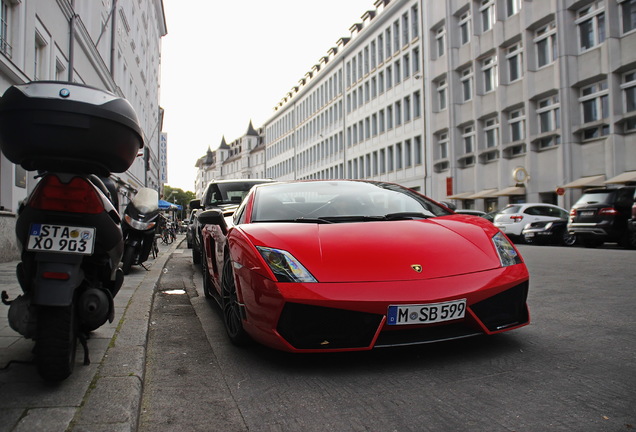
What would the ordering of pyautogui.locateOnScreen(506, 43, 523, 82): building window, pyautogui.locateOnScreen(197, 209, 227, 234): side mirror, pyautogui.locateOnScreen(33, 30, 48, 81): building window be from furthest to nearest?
pyautogui.locateOnScreen(506, 43, 523, 82): building window
pyautogui.locateOnScreen(33, 30, 48, 81): building window
pyautogui.locateOnScreen(197, 209, 227, 234): side mirror

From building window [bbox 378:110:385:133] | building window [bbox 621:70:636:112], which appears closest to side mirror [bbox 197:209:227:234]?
building window [bbox 621:70:636:112]

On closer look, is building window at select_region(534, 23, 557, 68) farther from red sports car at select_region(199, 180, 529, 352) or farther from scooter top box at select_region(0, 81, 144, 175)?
scooter top box at select_region(0, 81, 144, 175)

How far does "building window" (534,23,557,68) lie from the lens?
28.2 metres

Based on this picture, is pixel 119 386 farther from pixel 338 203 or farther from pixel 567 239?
pixel 567 239

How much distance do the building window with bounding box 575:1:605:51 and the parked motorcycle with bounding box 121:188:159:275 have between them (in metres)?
24.6

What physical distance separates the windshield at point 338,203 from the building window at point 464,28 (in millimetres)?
34572

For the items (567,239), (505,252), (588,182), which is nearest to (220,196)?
(505,252)

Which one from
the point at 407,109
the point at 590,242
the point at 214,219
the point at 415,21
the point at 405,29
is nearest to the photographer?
the point at 214,219

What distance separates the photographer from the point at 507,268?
3650mm


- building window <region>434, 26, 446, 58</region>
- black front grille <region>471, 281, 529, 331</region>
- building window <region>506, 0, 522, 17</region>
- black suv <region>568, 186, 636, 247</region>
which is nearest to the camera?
black front grille <region>471, 281, 529, 331</region>

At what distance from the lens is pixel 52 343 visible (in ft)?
9.16

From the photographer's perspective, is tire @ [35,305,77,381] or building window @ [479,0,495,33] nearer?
tire @ [35,305,77,381]

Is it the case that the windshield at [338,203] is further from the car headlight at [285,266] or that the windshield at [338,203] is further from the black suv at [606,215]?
the black suv at [606,215]

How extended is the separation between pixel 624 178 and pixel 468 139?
14.6 meters
